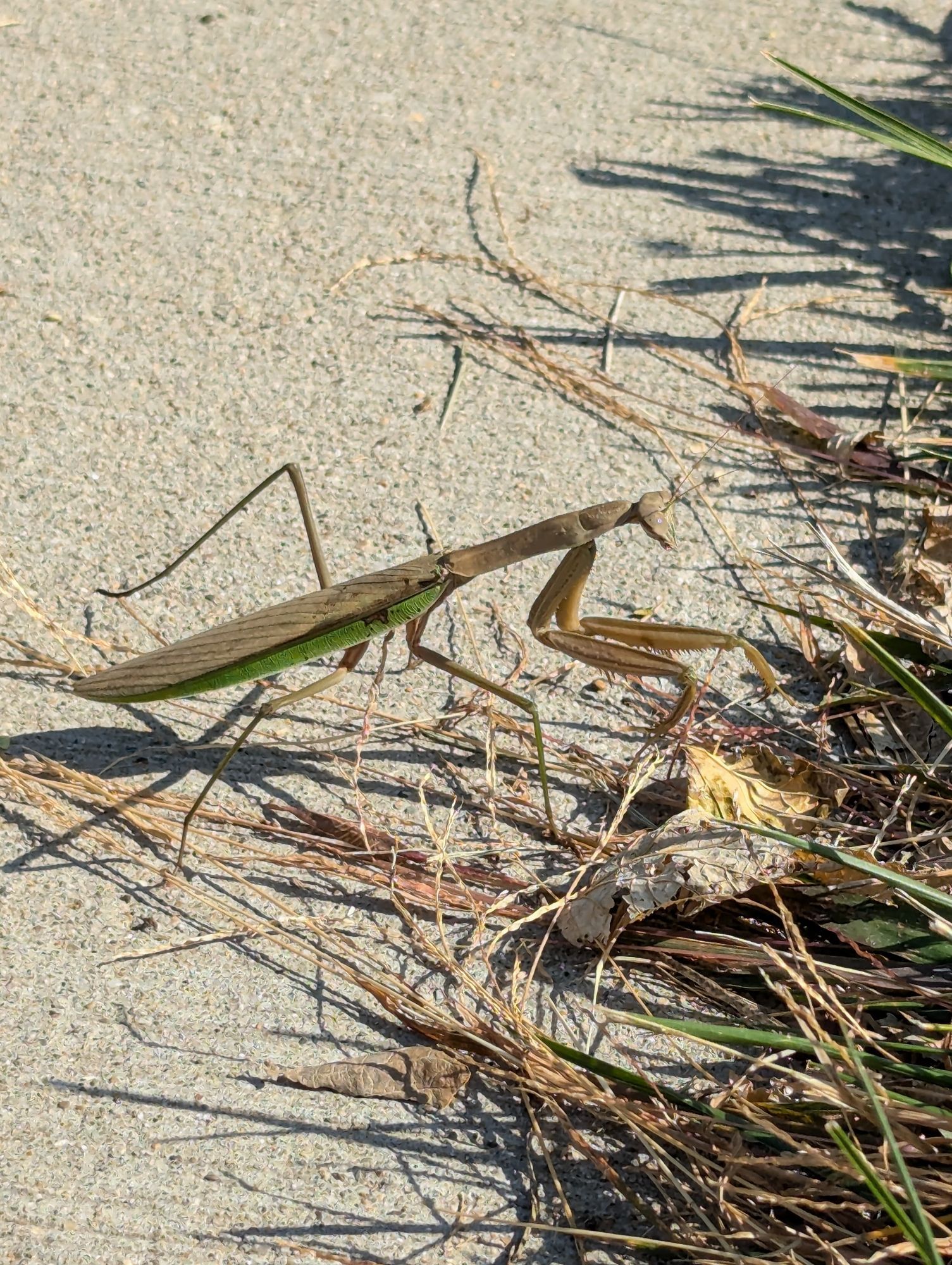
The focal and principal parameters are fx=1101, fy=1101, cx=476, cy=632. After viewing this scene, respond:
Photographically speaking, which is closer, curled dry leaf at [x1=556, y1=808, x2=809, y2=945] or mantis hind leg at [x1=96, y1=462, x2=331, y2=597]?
curled dry leaf at [x1=556, y1=808, x2=809, y2=945]

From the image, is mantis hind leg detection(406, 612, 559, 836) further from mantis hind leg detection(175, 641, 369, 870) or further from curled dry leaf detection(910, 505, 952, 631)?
curled dry leaf detection(910, 505, 952, 631)

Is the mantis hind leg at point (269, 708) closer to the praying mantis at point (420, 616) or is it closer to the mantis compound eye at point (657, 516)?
the praying mantis at point (420, 616)

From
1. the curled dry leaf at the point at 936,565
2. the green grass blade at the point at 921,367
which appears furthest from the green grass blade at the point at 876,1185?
the green grass blade at the point at 921,367

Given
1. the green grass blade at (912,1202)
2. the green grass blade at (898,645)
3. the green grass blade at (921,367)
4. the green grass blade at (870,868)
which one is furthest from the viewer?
the green grass blade at (921,367)

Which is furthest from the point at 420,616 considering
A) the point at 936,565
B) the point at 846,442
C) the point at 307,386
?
the point at 846,442

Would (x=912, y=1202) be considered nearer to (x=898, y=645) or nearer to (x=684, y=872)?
(x=684, y=872)

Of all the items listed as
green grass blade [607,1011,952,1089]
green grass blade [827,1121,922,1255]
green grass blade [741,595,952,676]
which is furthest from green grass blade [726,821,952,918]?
green grass blade [741,595,952,676]

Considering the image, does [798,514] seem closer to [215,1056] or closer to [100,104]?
[215,1056]
